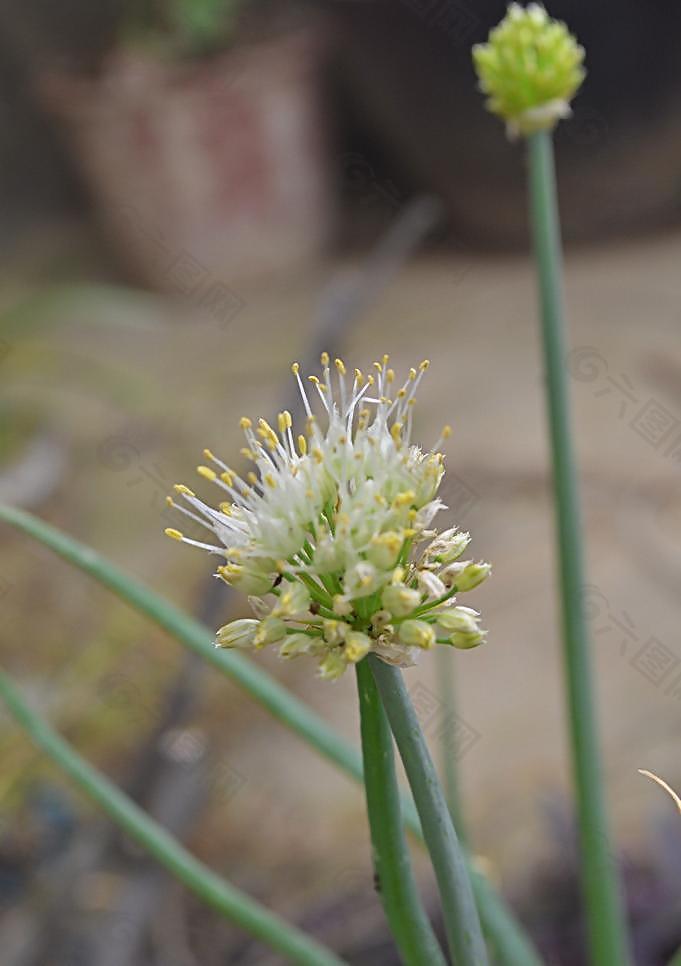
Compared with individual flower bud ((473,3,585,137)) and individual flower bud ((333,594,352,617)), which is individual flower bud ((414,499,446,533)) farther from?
individual flower bud ((473,3,585,137))

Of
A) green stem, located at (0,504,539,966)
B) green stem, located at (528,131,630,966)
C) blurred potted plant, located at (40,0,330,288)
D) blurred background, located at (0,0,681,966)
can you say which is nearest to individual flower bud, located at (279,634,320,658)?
green stem, located at (0,504,539,966)

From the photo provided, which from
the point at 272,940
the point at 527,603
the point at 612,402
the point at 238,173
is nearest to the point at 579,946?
the point at 272,940

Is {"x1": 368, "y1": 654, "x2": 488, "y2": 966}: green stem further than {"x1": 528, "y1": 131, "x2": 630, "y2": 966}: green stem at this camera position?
No

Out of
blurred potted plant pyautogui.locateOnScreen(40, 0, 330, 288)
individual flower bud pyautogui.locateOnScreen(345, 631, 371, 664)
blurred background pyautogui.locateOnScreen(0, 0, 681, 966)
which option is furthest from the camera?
blurred potted plant pyautogui.locateOnScreen(40, 0, 330, 288)

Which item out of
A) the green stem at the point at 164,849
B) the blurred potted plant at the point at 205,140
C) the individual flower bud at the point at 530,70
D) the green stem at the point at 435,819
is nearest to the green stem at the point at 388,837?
the green stem at the point at 435,819

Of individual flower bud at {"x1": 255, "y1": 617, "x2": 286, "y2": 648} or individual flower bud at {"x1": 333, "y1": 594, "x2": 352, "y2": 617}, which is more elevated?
individual flower bud at {"x1": 333, "y1": 594, "x2": 352, "y2": 617}

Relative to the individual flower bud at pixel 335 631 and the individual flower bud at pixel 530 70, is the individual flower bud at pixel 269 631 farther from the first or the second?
the individual flower bud at pixel 530 70

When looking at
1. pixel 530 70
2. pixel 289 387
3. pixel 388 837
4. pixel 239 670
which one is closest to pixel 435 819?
pixel 388 837
